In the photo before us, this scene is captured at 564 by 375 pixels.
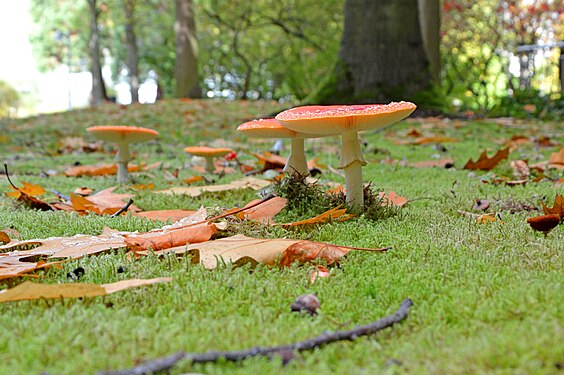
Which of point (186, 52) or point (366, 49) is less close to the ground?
point (186, 52)

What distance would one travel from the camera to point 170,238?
171cm

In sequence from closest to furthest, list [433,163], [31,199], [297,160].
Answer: [297,160]
[31,199]
[433,163]

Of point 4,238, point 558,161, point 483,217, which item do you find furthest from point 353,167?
point 558,161

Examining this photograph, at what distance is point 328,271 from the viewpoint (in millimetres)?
1502

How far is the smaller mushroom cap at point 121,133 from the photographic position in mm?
3152

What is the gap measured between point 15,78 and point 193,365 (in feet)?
197

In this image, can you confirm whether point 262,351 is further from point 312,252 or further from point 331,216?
point 331,216

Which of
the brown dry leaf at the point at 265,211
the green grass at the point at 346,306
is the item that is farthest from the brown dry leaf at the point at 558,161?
the brown dry leaf at the point at 265,211

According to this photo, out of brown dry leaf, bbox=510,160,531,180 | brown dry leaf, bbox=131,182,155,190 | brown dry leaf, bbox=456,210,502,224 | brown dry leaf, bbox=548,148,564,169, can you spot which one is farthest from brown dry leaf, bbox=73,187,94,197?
brown dry leaf, bbox=548,148,564,169

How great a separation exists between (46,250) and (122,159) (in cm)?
186

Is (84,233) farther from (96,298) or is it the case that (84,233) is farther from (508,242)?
(508,242)

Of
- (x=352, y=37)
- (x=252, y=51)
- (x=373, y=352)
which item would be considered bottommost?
(x=373, y=352)

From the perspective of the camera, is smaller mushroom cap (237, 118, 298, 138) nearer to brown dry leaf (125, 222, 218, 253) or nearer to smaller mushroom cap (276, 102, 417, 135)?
smaller mushroom cap (276, 102, 417, 135)

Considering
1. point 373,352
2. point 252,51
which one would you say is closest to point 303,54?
point 252,51
